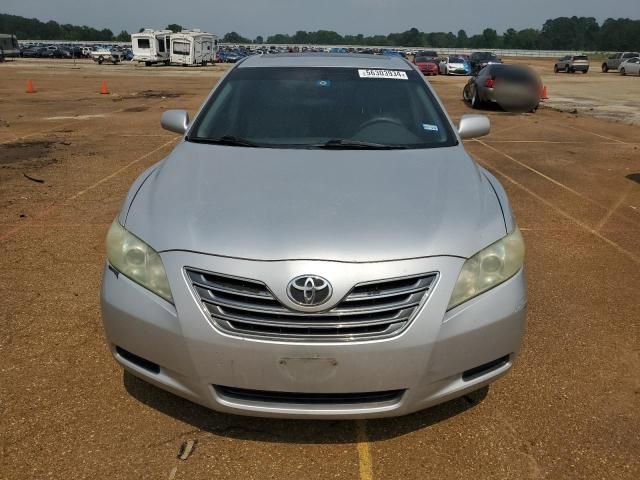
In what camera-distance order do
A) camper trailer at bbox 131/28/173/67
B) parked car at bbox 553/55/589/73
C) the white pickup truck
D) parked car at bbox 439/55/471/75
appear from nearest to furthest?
parked car at bbox 439/55/471/75, parked car at bbox 553/55/589/73, camper trailer at bbox 131/28/173/67, the white pickup truck

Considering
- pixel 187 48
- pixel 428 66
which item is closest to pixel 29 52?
pixel 187 48

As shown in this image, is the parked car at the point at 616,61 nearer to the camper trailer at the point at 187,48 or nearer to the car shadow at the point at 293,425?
the camper trailer at the point at 187,48

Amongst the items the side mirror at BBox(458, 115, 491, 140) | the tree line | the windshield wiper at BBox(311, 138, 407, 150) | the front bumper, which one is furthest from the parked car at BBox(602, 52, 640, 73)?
the tree line

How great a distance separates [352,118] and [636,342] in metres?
2.26

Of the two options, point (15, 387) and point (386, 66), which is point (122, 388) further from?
point (386, 66)

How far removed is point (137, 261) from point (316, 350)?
2.82 feet

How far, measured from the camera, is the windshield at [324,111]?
338cm

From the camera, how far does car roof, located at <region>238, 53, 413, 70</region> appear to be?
4.00 m

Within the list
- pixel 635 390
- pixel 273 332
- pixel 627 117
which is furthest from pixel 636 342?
pixel 627 117

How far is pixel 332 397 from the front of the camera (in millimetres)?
2189

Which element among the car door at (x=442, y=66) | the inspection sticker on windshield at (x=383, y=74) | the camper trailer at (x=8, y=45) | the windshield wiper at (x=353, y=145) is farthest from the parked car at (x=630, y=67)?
the camper trailer at (x=8, y=45)

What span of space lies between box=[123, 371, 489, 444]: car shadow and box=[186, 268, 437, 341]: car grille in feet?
2.17

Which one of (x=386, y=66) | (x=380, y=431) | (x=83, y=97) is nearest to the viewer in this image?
(x=380, y=431)

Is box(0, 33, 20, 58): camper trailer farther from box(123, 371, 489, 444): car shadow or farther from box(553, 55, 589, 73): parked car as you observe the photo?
box(123, 371, 489, 444): car shadow
